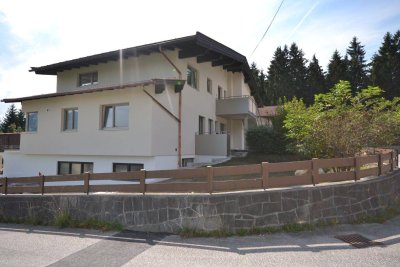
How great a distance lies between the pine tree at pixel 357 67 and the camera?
49.8 meters

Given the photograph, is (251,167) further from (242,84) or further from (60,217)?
(242,84)

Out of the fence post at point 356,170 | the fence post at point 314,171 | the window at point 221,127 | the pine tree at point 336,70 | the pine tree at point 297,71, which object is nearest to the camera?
the fence post at point 314,171

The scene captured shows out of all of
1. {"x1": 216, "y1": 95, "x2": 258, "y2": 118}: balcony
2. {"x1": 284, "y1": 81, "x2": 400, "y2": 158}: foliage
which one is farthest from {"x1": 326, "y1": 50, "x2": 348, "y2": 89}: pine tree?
{"x1": 284, "y1": 81, "x2": 400, "y2": 158}: foliage

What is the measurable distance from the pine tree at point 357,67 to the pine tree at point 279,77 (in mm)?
10305

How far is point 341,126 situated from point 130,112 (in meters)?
8.21

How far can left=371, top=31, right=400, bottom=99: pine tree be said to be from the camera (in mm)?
45125

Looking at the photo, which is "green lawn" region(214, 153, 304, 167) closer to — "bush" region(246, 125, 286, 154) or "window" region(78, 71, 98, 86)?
"bush" region(246, 125, 286, 154)

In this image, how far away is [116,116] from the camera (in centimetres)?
1363

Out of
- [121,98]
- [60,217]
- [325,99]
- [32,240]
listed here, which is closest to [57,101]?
[121,98]

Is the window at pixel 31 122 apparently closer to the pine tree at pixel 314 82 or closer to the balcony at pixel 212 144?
the balcony at pixel 212 144

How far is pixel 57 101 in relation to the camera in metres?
15.5

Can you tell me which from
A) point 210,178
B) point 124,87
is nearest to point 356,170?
point 210,178

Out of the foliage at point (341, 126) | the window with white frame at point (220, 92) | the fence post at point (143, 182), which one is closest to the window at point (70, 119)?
the fence post at point (143, 182)

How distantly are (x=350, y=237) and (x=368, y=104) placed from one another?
6584 millimetres
